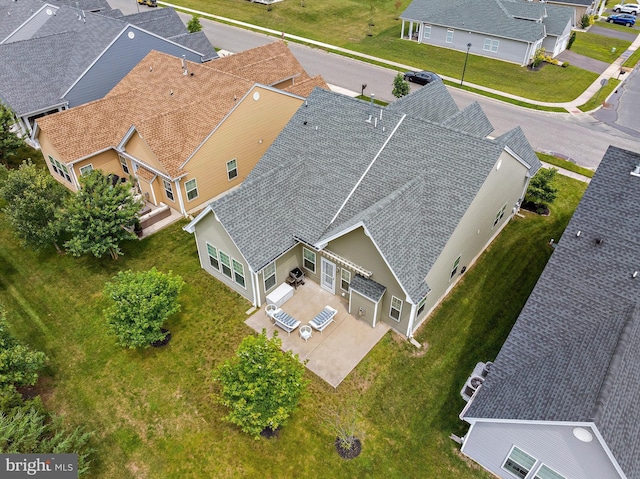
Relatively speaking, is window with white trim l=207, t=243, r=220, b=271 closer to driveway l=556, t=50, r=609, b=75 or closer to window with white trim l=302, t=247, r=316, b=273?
window with white trim l=302, t=247, r=316, b=273

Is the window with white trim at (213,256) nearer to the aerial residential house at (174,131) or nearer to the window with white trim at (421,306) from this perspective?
the aerial residential house at (174,131)

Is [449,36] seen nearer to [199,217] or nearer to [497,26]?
[497,26]

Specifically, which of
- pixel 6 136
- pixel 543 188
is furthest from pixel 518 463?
pixel 6 136

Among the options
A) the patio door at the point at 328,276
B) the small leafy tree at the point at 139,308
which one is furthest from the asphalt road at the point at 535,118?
the small leafy tree at the point at 139,308

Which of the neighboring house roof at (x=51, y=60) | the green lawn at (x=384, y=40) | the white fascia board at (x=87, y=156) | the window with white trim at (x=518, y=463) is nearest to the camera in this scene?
the window with white trim at (x=518, y=463)

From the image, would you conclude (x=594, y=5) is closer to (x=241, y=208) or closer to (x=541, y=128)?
(x=541, y=128)

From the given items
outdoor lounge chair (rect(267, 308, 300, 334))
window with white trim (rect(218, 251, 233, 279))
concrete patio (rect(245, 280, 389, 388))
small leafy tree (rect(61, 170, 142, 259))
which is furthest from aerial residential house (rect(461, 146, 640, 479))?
small leafy tree (rect(61, 170, 142, 259))

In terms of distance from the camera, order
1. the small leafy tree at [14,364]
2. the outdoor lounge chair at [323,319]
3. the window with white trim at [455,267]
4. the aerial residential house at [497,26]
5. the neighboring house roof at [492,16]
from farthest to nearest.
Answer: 1. the aerial residential house at [497,26]
2. the neighboring house roof at [492,16]
3. the window with white trim at [455,267]
4. the outdoor lounge chair at [323,319]
5. the small leafy tree at [14,364]
